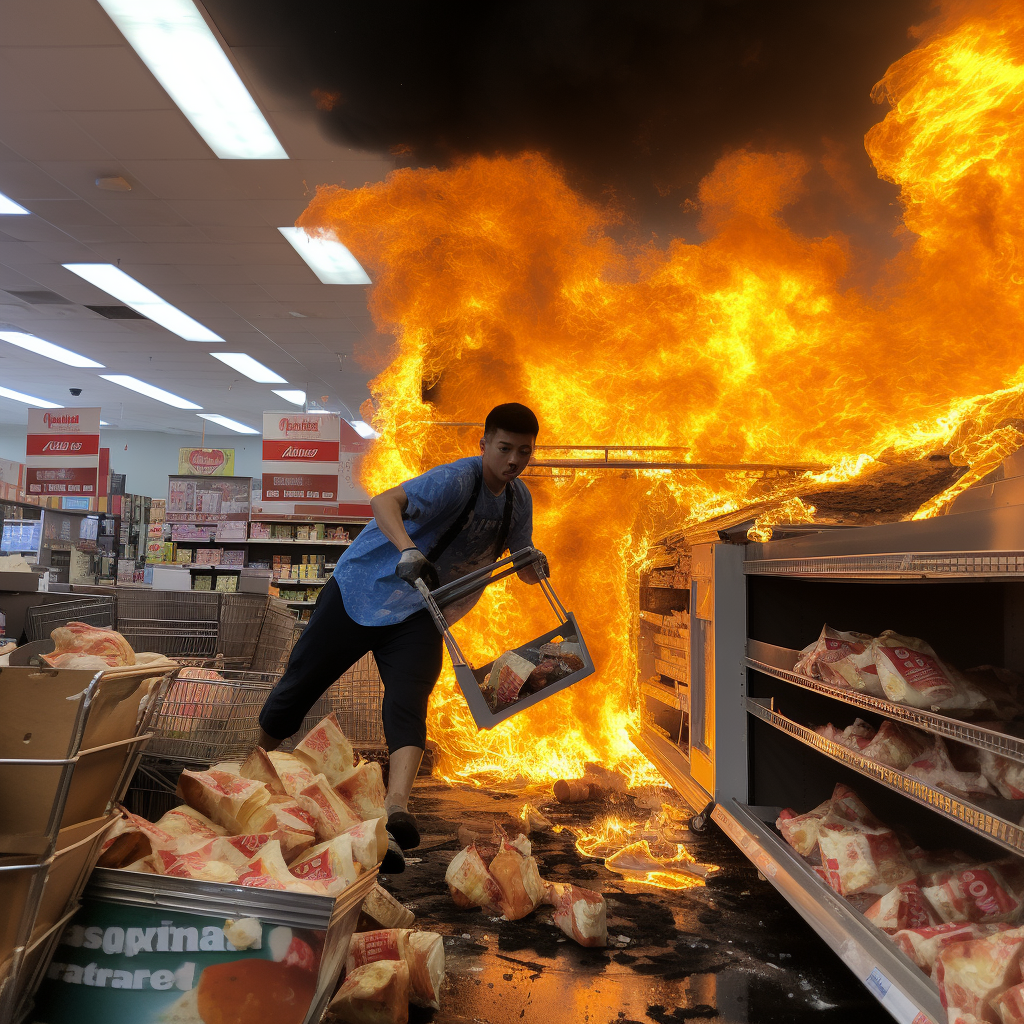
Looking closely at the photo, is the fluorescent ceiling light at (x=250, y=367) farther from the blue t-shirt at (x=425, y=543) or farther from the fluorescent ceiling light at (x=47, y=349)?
the blue t-shirt at (x=425, y=543)

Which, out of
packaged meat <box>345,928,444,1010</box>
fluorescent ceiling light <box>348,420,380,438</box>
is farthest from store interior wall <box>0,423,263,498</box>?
packaged meat <box>345,928,444,1010</box>

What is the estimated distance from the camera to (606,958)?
8.00 ft

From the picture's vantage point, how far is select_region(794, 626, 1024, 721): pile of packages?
6.51 ft

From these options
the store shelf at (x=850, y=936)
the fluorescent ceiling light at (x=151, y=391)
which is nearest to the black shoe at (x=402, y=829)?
the store shelf at (x=850, y=936)

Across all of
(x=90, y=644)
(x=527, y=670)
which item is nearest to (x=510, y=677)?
(x=527, y=670)

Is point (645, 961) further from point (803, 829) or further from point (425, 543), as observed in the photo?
point (425, 543)

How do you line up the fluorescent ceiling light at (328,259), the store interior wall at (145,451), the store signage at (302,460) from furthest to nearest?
1. the store interior wall at (145,451)
2. the store signage at (302,460)
3. the fluorescent ceiling light at (328,259)

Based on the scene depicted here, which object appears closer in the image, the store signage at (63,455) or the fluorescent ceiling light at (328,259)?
the fluorescent ceiling light at (328,259)

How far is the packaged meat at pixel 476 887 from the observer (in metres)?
2.77

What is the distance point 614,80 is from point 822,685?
385 cm

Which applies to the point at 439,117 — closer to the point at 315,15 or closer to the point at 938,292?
the point at 315,15

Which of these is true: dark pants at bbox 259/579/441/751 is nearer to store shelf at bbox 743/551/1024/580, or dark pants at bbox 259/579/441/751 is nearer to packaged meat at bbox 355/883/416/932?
packaged meat at bbox 355/883/416/932

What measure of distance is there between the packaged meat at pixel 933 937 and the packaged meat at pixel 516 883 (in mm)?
1234

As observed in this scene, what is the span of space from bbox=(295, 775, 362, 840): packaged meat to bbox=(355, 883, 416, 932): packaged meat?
225 mm
